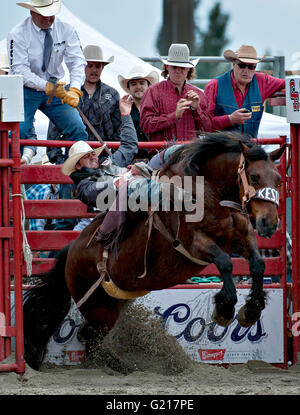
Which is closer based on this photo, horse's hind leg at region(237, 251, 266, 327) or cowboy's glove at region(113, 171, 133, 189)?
horse's hind leg at region(237, 251, 266, 327)

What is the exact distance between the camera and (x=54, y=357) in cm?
610

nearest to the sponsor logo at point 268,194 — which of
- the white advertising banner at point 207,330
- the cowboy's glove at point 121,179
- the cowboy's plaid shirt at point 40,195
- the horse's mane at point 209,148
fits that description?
the horse's mane at point 209,148

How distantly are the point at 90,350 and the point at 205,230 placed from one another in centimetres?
161

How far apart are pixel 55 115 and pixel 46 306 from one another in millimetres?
1649

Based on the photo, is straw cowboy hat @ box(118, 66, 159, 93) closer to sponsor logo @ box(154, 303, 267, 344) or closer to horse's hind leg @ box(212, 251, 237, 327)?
sponsor logo @ box(154, 303, 267, 344)

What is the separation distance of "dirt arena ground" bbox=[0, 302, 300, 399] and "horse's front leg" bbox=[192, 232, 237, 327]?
1.62 feet

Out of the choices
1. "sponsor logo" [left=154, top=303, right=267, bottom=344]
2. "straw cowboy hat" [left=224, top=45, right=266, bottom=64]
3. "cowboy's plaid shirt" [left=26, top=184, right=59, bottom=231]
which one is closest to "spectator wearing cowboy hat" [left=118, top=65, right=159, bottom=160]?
"straw cowboy hat" [left=224, top=45, right=266, bottom=64]

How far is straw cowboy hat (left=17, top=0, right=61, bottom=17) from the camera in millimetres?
6211

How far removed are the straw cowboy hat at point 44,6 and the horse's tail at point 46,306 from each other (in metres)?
1.99

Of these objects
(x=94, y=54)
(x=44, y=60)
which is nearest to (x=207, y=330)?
(x=44, y=60)

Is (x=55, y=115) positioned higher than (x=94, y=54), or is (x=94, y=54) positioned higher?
(x=94, y=54)

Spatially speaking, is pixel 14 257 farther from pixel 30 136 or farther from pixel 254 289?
pixel 254 289

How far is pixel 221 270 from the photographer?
15.8 feet
